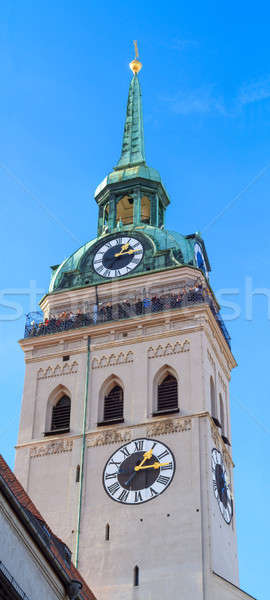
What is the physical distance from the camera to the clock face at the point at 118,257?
38.3m

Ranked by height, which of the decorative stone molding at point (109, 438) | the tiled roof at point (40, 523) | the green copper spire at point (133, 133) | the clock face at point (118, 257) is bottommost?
the tiled roof at point (40, 523)

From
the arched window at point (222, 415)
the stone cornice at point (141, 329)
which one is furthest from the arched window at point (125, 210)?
the arched window at point (222, 415)

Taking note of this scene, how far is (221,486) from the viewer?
3316 centimetres

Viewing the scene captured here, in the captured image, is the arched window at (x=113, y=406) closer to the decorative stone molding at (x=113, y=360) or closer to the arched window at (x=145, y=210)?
the decorative stone molding at (x=113, y=360)

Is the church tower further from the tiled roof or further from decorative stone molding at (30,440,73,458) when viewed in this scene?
the tiled roof

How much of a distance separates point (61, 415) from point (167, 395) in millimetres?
3543

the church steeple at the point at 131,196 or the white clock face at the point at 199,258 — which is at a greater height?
the church steeple at the point at 131,196

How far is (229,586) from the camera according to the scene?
29.7 m

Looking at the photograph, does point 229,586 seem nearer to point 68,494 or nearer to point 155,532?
Result: point 155,532

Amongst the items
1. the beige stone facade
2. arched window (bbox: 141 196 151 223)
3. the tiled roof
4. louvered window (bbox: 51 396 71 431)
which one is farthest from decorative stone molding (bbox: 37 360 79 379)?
arched window (bbox: 141 196 151 223)

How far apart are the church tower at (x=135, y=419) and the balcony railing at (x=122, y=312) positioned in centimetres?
5

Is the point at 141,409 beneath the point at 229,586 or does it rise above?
above

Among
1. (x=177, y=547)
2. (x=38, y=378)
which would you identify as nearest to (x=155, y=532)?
(x=177, y=547)

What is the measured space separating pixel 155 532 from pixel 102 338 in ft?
24.7
